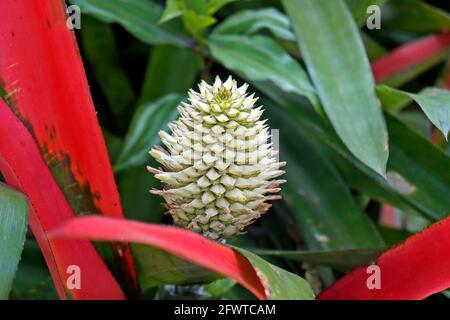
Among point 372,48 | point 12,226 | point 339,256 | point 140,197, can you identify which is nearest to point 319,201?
point 339,256

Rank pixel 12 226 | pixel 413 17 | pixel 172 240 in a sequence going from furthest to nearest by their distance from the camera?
pixel 413 17, pixel 12 226, pixel 172 240

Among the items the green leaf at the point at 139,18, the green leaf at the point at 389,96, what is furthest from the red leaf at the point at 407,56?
the green leaf at the point at 139,18

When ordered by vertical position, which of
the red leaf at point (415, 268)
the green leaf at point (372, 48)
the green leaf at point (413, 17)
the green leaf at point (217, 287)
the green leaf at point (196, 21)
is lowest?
the green leaf at point (217, 287)

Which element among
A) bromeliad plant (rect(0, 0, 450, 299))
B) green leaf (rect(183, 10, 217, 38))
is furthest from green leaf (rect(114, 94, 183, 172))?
green leaf (rect(183, 10, 217, 38))

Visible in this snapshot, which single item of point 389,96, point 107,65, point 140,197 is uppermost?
point 107,65

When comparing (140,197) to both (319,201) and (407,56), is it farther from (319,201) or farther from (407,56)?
(407,56)

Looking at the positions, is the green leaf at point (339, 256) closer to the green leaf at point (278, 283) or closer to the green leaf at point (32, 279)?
the green leaf at point (278, 283)
